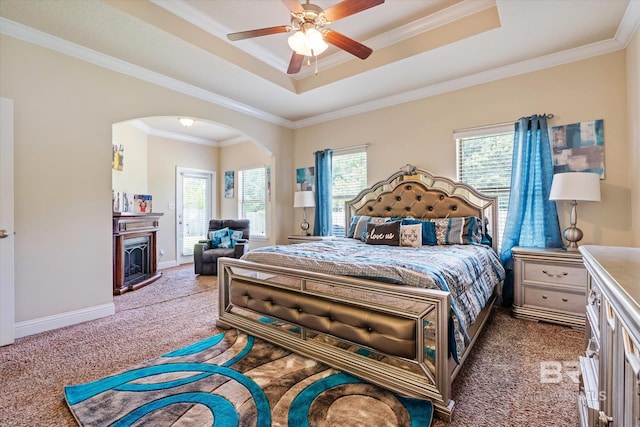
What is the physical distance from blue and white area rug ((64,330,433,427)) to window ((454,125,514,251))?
2.55 m

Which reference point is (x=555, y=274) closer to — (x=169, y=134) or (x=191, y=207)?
(x=191, y=207)

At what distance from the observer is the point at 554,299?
9.02 ft

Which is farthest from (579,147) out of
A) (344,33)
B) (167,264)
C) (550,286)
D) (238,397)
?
(167,264)

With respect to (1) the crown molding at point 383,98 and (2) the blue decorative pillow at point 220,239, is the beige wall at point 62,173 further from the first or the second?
(2) the blue decorative pillow at point 220,239

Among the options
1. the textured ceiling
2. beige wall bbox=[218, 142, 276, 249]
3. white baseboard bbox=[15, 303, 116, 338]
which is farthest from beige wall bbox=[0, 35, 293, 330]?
beige wall bbox=[218, 142, 276, 249]

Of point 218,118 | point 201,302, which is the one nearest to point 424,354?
point 201,302

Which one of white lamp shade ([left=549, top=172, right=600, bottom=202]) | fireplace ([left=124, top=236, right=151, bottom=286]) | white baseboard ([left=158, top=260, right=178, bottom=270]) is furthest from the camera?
white baseboard ([left=158, top=260, right=178, bottom=270])

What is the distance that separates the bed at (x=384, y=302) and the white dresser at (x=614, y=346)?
56 centimetres

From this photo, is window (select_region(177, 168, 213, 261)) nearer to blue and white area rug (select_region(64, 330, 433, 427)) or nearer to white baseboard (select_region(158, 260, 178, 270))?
white baseboard (select_region(158, 260, 178, 270))

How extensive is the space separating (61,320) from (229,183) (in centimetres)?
443

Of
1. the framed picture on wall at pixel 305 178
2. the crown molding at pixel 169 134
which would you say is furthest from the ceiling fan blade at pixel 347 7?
the crown molding at pixel 169 134

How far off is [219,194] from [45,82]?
14.4 ft

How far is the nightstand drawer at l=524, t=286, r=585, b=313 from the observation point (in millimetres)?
2635

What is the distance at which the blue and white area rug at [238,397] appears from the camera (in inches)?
Answer: 59.2
